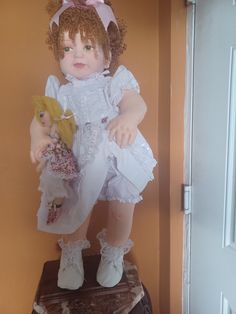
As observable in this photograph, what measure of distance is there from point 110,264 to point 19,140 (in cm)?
46

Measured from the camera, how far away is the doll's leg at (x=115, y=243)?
2.58 feet

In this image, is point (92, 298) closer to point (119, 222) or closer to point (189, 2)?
point (119, 222)

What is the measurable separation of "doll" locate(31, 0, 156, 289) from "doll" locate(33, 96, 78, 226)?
0.05ft

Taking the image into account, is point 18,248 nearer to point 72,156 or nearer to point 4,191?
point 4,191

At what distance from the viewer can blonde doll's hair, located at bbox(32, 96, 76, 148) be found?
0.75 meters

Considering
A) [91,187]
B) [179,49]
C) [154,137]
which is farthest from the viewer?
[154,137]

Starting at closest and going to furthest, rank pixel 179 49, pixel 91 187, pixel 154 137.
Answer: pixel 91 187 < pixel 179 49 < pixel 154 137

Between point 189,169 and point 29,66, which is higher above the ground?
point 29,66

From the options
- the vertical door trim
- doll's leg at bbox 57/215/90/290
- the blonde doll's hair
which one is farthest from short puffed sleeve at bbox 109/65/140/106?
doll's leg at bbox 57/215/90/290

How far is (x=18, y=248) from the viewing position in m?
0.98

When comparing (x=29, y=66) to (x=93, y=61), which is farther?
(x=29, y=66)

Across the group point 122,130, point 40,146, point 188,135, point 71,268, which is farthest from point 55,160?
point 188,135

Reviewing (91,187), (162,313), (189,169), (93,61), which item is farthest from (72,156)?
(162,313)

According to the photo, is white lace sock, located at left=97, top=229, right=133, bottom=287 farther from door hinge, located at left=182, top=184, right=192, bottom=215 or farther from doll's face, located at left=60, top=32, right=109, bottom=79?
doll's face, located at left=60, top=32, right=109, bottom=79
